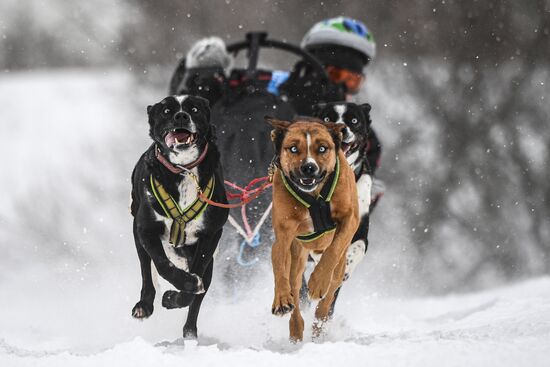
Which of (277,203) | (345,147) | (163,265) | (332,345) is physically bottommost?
(332,345)

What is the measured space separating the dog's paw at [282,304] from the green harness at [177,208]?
660 mm

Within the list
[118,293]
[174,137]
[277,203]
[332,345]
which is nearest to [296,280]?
[332,345]

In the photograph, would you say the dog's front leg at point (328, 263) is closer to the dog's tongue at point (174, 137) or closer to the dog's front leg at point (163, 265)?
the dog's front leg at point (163, 265)

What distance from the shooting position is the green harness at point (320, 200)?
363 centimetres

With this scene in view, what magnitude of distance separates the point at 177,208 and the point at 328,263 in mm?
790

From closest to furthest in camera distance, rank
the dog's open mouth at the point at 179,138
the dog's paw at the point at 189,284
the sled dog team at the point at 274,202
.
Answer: the sled dog team at the point at 274,202, the dog's open mouth at the point at 179,138, the dog's paw at the point at 189,284

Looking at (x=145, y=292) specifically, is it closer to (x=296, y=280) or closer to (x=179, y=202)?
(x=179, y=202)

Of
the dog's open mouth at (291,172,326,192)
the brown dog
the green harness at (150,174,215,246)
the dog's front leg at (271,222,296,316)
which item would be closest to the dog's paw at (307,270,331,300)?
the brown dog

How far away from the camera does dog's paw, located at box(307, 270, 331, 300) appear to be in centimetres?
368

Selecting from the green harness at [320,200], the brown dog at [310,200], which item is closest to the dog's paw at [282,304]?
the brown dog at [310,200]

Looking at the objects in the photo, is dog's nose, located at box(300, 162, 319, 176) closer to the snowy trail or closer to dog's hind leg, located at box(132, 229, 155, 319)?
the snowy trail

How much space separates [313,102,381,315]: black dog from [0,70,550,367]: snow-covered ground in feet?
1.66

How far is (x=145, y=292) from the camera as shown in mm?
4012

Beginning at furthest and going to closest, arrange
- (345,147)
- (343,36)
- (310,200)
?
1. (343,36)
2. (345,147)
3. (310,200)
